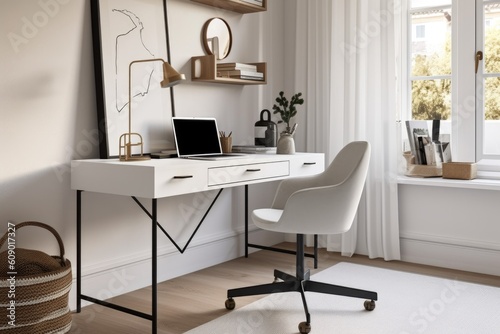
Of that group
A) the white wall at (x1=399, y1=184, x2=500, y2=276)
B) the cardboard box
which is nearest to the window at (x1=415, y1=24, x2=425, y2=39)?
the cardboard box

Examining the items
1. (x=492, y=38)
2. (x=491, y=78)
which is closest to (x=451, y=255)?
(x=491, y=78)

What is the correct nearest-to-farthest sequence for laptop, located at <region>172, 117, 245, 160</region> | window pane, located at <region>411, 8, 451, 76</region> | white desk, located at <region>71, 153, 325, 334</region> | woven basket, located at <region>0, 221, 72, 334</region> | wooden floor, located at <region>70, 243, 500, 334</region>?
woven basket, located at <region>0, 221, 72, 334</region> < white desk, located at <region>71, 153, 325, 334</region> < wooden floor, located at <region>70, 243, 500, 334</region> < laptop, located at <region>172, 117, 245, 160</region> < window pane, located at <region>411, 8, 451, 76</region>

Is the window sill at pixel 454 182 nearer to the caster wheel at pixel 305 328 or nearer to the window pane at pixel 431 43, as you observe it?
the window pane at pixel 431 43

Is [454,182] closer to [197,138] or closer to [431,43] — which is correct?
[431,43]

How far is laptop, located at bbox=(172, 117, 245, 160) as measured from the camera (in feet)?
10.3

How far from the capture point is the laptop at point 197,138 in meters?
3.15

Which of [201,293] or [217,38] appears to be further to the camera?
→ [217,38]

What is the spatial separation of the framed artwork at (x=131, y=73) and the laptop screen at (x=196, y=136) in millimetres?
121

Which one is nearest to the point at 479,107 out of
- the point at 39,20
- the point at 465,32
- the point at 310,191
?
the point at 465,32

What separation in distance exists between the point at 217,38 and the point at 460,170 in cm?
183

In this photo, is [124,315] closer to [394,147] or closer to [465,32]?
[394,147]

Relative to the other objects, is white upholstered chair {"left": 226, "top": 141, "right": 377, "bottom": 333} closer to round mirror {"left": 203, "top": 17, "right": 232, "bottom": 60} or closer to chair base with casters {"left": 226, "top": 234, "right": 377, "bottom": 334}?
chair base with casters {"left": 226, "top": 234, "right": 377, "bottom": 334}

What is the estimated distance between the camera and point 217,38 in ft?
12.1

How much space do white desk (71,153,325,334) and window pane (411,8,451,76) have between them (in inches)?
57.7
